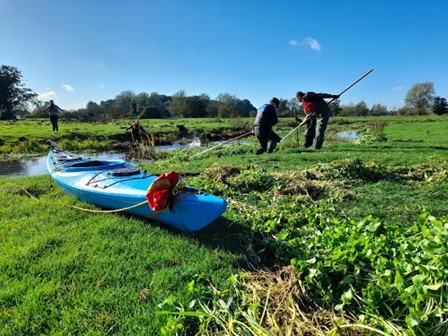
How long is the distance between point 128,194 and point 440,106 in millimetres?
65764

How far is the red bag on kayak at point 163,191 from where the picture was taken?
463cm

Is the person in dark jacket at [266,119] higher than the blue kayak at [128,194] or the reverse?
higher

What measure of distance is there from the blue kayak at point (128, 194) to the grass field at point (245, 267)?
9.9 inches

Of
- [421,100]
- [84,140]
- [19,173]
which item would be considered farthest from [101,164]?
[421,100]

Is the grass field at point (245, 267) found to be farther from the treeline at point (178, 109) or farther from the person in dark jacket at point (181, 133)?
the treeline at point (178, 109)

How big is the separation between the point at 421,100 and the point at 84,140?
6283 cm

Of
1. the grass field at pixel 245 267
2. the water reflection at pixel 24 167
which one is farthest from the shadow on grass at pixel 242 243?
the water reflection at pixel 24 167

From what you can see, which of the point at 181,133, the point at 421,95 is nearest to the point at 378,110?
the point at 421,95

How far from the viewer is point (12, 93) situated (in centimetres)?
5788

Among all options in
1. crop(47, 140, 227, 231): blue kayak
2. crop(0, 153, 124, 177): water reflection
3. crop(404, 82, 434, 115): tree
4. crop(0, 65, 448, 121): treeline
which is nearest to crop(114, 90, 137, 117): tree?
crop(0, 65, 448, 121): treeline

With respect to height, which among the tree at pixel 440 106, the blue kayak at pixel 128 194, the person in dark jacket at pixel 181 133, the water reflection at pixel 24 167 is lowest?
the water reflection at pixel 24 167

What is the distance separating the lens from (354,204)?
5.85 meters

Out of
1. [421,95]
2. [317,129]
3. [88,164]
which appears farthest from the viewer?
[421,95]

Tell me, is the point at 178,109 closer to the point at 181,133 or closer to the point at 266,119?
the point at 181,133
